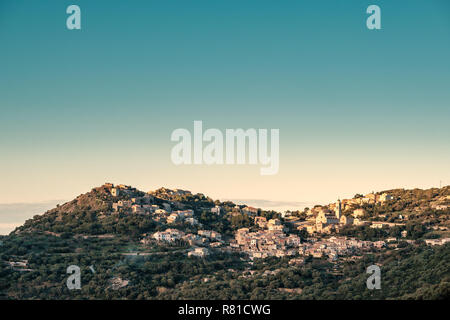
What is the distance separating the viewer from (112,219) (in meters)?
43.5

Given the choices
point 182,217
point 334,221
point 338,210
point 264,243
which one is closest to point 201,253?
point 264,243

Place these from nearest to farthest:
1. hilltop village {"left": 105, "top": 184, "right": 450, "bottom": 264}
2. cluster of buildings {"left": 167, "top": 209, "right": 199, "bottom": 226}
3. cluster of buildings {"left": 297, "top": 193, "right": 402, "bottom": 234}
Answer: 1. hilltop village {"left": 105, "top": 184, "right": 450, "bottom": 264}
2. cluster of buildings {"left": 167, "top": 209, "right": 199, "bottom": 226}
3. cluster of buildings {"left": 297, "top": 193, "right": 402, "bottom": 234}

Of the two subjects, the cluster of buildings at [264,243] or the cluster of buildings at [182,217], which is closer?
the cluster of buildings at [264,243]

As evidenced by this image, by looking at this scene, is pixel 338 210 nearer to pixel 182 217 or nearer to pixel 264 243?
pixel 264 243

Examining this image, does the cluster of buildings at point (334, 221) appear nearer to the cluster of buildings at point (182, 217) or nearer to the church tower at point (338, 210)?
the church tower at point (338, 210)

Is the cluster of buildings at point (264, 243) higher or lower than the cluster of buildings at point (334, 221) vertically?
lower

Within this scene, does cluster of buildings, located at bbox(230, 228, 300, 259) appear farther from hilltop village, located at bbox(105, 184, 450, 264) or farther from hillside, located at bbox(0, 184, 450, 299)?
hillside, located at bbox(0, 184, 450, 299)

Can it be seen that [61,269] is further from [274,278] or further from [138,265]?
[274,278]

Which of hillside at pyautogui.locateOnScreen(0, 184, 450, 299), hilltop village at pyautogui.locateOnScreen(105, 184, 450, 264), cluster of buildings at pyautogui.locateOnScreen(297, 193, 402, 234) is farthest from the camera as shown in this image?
cluster of buildings at pyautogui.locateOnScreen(297, 193, 402, 234)

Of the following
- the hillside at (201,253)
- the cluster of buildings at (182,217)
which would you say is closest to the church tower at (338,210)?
the hillside at (201,253)

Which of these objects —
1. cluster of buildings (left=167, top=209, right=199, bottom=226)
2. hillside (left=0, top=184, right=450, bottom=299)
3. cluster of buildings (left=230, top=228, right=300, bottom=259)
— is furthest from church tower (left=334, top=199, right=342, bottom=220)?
cluster of buildings (left=167, top=209, right=199, bottom=226)

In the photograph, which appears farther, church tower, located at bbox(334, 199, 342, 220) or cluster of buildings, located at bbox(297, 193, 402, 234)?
church tower, located at bbox(334, 199, 342, 220)
